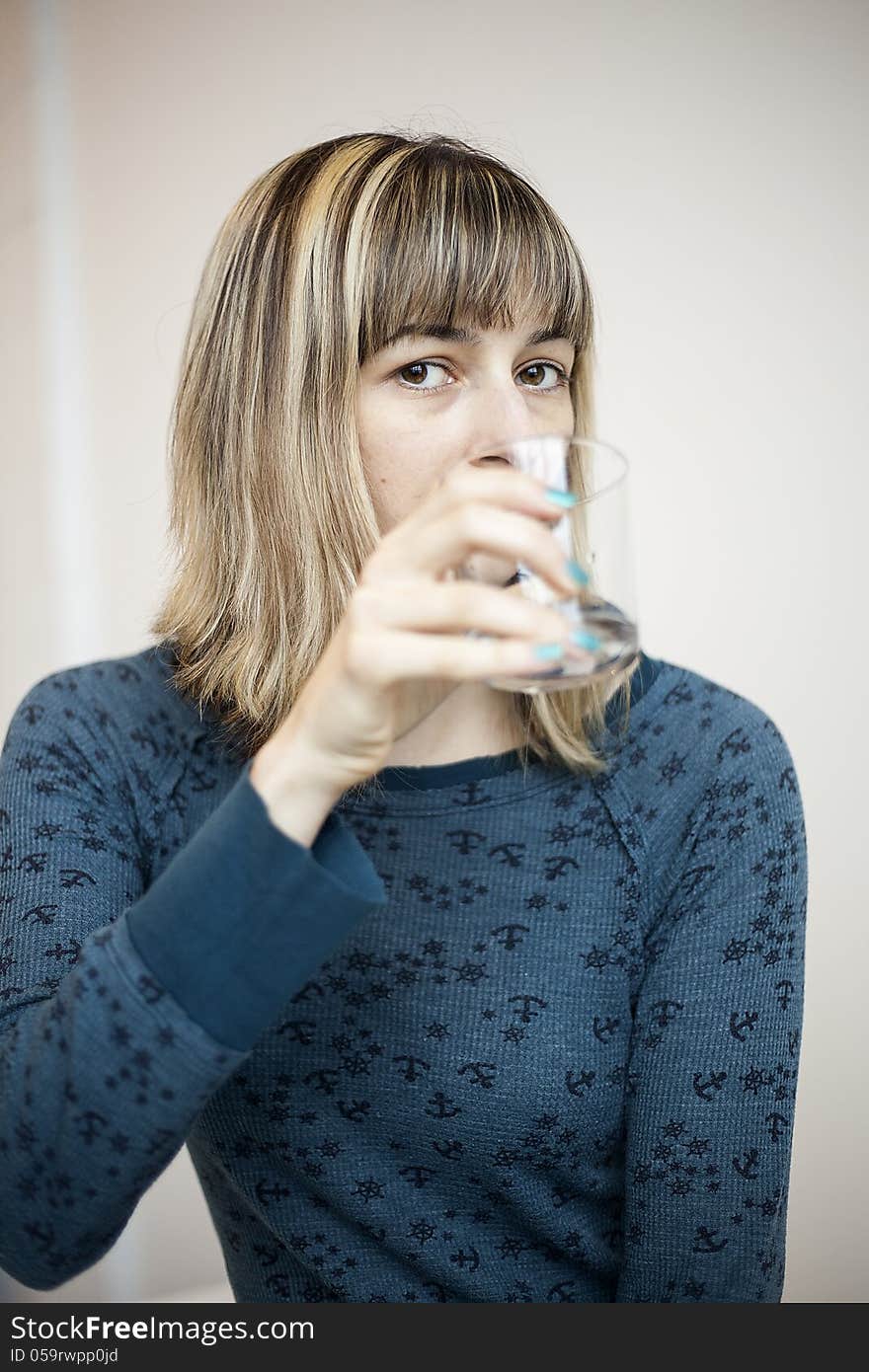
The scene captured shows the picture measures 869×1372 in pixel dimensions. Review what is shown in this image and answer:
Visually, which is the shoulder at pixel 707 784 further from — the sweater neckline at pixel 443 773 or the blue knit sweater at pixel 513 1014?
the sweater neckline at pixel 443 773

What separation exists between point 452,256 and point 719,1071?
2.25ft

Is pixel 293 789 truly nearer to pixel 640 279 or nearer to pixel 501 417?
pixel 501 417

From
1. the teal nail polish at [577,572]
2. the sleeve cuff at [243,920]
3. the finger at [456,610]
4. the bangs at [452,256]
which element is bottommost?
the sleeve cuff at [243,920]

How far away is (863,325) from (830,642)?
47 centimetres

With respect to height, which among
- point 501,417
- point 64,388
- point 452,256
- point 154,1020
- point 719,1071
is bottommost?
point 719,1071

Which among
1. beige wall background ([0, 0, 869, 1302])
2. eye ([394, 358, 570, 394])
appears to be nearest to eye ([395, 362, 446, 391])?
eye ([394, 358, 570, 394])

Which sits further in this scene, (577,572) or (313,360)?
(313,360)

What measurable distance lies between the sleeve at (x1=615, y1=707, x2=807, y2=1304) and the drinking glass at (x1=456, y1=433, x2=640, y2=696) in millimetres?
369

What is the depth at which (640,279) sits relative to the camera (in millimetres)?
1816

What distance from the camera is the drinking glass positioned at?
642mm

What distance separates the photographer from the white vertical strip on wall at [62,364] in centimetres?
194

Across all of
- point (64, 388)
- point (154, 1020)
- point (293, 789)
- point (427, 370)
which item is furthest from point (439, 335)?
point (64, 388)

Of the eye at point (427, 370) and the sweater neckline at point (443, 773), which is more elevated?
the eye at point (427, 370)

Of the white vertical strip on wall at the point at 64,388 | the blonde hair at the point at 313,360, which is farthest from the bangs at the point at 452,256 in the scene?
the white vertical strip on wall at the point at 64,388
